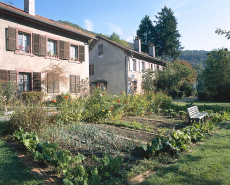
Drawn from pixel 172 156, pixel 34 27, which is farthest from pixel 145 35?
pixel 172 156

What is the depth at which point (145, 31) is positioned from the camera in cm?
4250

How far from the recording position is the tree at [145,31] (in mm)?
41500

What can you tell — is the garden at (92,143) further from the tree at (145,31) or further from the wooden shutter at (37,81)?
the tree at (145,31)

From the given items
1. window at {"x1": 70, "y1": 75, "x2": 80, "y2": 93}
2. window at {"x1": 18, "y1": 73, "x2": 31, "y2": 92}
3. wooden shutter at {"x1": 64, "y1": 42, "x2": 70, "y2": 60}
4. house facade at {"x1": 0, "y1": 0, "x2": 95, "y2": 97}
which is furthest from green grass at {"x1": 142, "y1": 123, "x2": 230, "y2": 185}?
A: wooden shutter at {"x1": 64, "y1": 42, "x2": 70, "y2": 60}

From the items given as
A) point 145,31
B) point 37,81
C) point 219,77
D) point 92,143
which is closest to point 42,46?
point 37,81

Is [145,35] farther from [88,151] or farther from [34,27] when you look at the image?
[88,151]

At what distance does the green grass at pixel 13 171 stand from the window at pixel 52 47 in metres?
11.5

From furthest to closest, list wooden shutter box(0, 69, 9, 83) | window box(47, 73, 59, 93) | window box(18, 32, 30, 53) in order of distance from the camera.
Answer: window box(47, 73, 59, 93) < window box(18, 32, 30, 53) < wooden shutter box(0, 69, 9, 83)

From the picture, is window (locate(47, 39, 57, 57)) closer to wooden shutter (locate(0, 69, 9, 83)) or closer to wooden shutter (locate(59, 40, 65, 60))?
wooden shutter (locate(59, 40, 65, 60))

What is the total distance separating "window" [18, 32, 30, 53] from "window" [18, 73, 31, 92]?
166 centimetres

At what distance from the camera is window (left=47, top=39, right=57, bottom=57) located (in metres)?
14.2

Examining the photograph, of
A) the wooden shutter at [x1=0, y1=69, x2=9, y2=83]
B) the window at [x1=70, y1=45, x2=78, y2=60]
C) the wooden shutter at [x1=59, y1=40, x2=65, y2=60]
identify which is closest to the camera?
the wooden shutter at [x1=0, y1=69, x2=9, y2=83]

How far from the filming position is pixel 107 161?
2961mm

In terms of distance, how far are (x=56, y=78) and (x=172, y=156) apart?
11.4m
